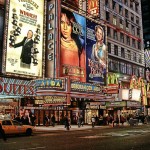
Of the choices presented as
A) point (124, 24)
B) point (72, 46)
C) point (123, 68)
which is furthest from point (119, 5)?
point (72, 46)

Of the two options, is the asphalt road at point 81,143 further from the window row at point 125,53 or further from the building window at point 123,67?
the building window at point 123,67

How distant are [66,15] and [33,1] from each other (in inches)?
239

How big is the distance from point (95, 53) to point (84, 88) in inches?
373

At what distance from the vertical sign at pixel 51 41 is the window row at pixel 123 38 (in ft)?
58.5

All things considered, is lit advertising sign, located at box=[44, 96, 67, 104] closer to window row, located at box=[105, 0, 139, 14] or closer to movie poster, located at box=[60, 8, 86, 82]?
movie poster, located at box=[60, 8, 86, 82]

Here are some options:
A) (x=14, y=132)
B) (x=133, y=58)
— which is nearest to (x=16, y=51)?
(x=14, y=132)

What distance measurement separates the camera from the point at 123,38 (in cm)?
6519

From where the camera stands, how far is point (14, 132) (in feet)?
82.6

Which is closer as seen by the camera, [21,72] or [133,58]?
[21,72]

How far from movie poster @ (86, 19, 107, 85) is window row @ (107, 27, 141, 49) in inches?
190

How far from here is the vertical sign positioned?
4378cm

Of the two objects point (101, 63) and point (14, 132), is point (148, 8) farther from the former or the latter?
point (14, 132)

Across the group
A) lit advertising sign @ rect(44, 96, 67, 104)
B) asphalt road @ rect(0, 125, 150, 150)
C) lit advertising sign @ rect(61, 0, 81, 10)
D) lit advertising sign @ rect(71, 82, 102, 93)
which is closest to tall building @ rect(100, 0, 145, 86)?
lit advertising sign @ rect(61, 0, 81, 10)

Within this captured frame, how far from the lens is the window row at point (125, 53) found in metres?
59.7
